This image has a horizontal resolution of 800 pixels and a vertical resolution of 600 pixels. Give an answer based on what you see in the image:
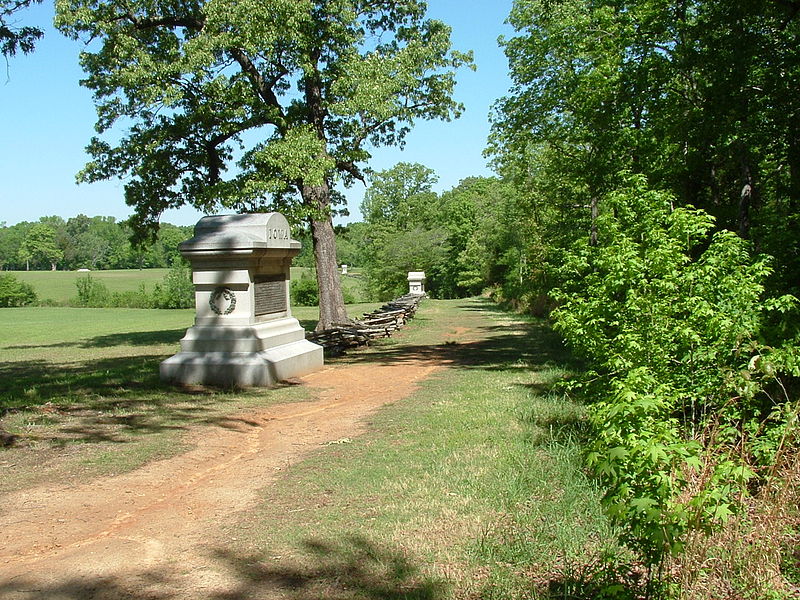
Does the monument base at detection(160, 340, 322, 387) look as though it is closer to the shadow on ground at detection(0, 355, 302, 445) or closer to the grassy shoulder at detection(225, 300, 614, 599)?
the shadow on ground at detection(0, 355, 302, 445)

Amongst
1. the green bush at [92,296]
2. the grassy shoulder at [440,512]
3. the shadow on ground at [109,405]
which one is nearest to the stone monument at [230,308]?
the shadow on ground at [109,405]

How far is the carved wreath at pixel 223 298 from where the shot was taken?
12570 millimetres

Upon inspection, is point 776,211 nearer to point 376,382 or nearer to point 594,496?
point 376,382

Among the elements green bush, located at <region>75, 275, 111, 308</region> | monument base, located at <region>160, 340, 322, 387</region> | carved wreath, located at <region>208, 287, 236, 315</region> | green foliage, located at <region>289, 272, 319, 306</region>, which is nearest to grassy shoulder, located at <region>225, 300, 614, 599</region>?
monument base, located at <region>160, 340, 322, 387</region>

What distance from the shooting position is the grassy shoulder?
4.32m

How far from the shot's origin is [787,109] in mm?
9711

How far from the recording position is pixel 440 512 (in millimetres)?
5461

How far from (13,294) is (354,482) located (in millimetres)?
56265

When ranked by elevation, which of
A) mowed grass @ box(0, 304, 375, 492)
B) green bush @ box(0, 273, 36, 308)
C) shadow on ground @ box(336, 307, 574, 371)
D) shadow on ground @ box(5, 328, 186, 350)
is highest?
Result: green bush @ box(0, 273, 36, 308)

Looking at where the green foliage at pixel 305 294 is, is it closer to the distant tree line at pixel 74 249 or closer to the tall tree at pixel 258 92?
the tall tree at pixel 258 92

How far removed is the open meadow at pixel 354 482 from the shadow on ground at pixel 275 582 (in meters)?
0.01

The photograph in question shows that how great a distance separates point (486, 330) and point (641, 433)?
21.3 meters

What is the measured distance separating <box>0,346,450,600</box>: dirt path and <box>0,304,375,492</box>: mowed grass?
1.55 feet

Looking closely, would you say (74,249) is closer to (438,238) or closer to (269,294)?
(438,238)
